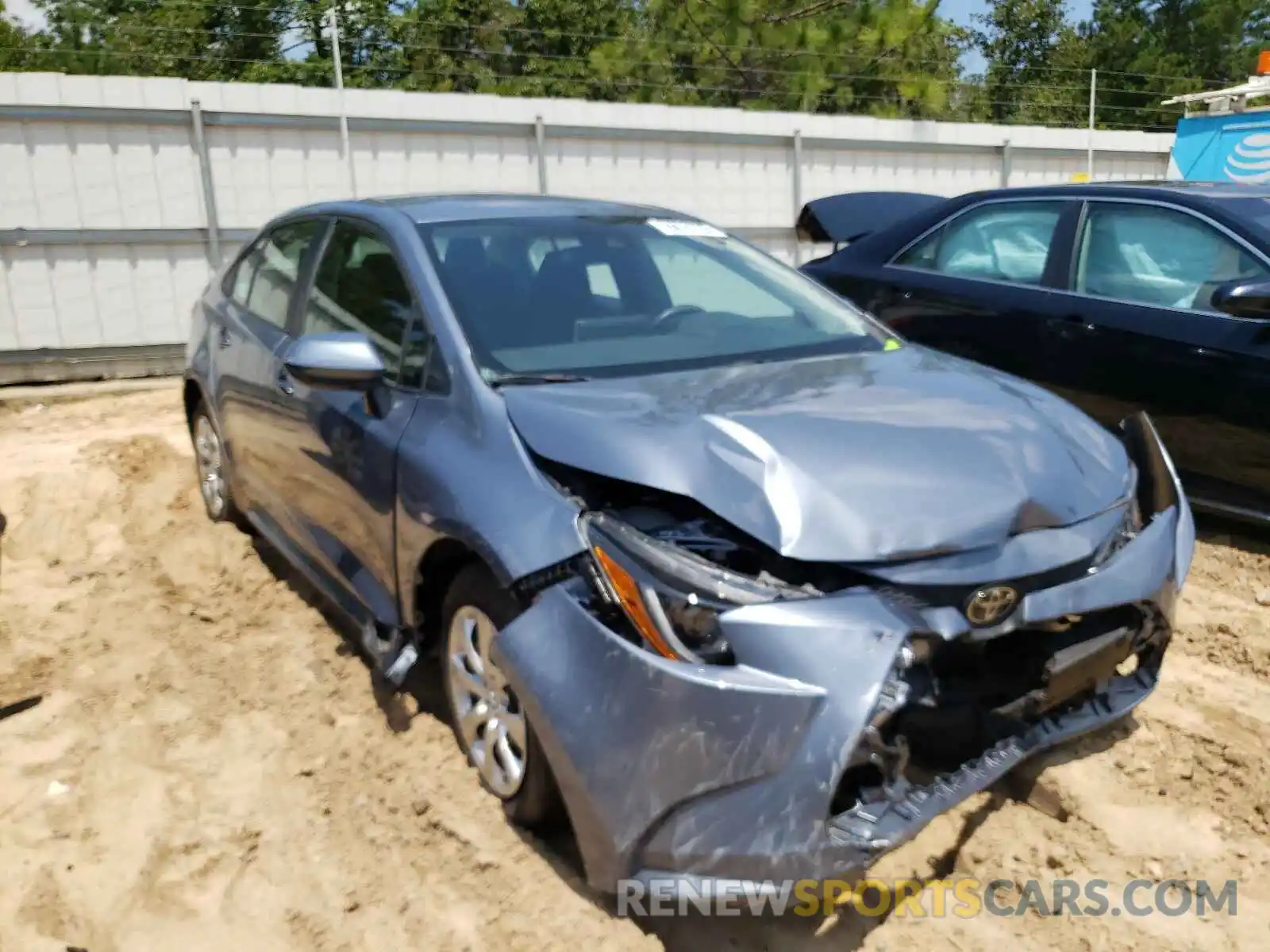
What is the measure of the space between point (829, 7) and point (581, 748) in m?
22.3

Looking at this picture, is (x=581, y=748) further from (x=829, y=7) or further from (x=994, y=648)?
(x=829, y=7)

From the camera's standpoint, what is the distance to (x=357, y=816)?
115 inches

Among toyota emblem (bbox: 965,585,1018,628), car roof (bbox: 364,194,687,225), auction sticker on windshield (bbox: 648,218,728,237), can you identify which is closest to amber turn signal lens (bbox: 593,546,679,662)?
toyota emblem (bbox: 965,585,1018,628)

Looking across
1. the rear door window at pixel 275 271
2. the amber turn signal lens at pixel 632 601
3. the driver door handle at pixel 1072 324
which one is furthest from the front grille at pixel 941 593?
the driver door handle at pixel 1072 324

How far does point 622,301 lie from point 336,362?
94cm

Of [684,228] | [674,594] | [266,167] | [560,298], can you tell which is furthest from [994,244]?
[266,167]

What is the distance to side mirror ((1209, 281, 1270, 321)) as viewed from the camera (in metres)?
4.12

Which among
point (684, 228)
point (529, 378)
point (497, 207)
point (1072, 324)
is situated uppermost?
point (497, 207)

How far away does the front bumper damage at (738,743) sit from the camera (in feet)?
6.81

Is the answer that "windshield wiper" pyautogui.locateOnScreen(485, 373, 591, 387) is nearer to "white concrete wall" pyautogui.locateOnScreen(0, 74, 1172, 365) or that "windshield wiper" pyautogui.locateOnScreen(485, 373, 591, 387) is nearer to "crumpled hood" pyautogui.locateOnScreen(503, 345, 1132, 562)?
"crumpled hood" pyautogui.locateOnScreen(503, 345, 1132, 562)

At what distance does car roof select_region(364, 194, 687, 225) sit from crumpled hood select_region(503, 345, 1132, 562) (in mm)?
966

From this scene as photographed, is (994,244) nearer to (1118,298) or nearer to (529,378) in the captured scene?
(1118,298)

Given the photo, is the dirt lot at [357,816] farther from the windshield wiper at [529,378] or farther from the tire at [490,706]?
the windshield wiper at [529,378]

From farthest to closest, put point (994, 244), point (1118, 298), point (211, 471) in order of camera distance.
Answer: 1. point (994, 244)
2. point (211, 471)
3. point (1118, 298)
